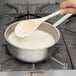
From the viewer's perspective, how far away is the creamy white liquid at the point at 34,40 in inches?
31.9

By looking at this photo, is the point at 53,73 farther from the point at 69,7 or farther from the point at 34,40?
the point at 69,7

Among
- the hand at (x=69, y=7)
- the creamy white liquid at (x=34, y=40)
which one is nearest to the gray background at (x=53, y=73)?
the creamy white liquid at (x=34, y=40)

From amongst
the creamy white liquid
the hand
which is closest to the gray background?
the creamy white liquid

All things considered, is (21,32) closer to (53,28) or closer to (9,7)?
(53,28)

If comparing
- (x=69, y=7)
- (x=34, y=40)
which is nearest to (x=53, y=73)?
(x=34, y=40)

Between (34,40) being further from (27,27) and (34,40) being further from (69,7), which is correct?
(69,7)

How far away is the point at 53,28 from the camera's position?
0.90 m

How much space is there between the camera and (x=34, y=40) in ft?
2.79

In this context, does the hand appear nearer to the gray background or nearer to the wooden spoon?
the wooden spoon

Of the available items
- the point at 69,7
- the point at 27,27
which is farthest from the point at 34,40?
the point at 69,7

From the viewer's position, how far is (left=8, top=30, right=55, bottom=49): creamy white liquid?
0.81m

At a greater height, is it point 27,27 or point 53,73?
point 27,27

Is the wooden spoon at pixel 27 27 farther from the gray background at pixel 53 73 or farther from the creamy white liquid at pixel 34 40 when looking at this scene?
the gray background at pixel 53 73

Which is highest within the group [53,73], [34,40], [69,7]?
[69,7]
